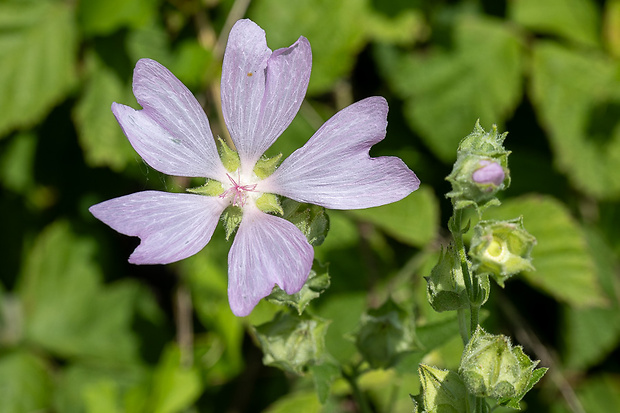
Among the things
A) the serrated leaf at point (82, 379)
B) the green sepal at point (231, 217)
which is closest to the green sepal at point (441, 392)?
the green sepal at point (231, 217)

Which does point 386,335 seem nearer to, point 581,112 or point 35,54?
point 581,112

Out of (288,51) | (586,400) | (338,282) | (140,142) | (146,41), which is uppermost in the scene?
(288,51)

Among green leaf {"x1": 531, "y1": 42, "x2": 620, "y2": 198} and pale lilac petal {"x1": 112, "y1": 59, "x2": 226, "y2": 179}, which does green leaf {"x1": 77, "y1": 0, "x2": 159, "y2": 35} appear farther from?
green leaf {"x1": 531, "y1": 42, "x2": 620, "y2": 198}

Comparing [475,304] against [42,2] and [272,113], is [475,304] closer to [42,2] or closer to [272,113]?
[272,113]

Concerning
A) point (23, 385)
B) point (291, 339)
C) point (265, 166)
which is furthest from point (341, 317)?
point (23, 385)

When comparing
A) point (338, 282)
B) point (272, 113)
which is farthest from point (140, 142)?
point (338, 282)
